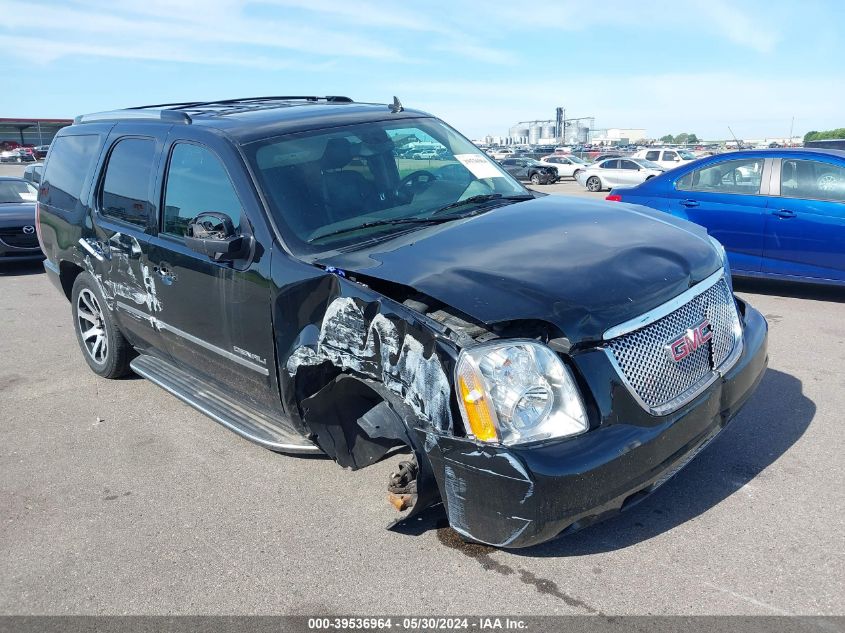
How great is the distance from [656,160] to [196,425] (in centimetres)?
3226

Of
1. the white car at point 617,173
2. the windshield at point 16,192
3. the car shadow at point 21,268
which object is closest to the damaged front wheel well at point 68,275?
the car shadow at point 21,268

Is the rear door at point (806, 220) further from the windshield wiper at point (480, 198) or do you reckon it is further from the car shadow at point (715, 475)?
the windshield wiper at point (480, 198)

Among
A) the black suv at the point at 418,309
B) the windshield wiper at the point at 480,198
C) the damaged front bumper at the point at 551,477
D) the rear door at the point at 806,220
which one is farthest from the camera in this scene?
the rear door at the point at 806,220

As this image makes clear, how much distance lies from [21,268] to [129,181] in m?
8.50

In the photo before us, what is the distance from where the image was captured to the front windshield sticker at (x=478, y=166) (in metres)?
4.45

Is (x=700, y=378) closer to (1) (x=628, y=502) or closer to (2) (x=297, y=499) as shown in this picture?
(1) (x=628, y=502)

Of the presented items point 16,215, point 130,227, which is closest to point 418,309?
point 130,227

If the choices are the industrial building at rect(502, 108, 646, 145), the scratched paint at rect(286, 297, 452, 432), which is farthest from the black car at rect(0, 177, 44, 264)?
the industrial building at rect(502, 108, 646, 145)

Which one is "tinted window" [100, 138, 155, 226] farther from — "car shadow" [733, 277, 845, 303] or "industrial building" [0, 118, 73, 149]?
"industrial building" [0, 118, 73, 149]

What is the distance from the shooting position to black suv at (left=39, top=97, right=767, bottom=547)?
269cm

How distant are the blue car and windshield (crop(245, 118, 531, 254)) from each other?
12.8ft

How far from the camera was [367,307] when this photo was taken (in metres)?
3.03

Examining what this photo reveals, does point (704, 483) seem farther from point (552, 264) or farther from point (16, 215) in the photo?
point (16, 215)

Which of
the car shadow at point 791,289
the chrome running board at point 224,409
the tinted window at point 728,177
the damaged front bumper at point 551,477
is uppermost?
the tinted window at point 728,177
